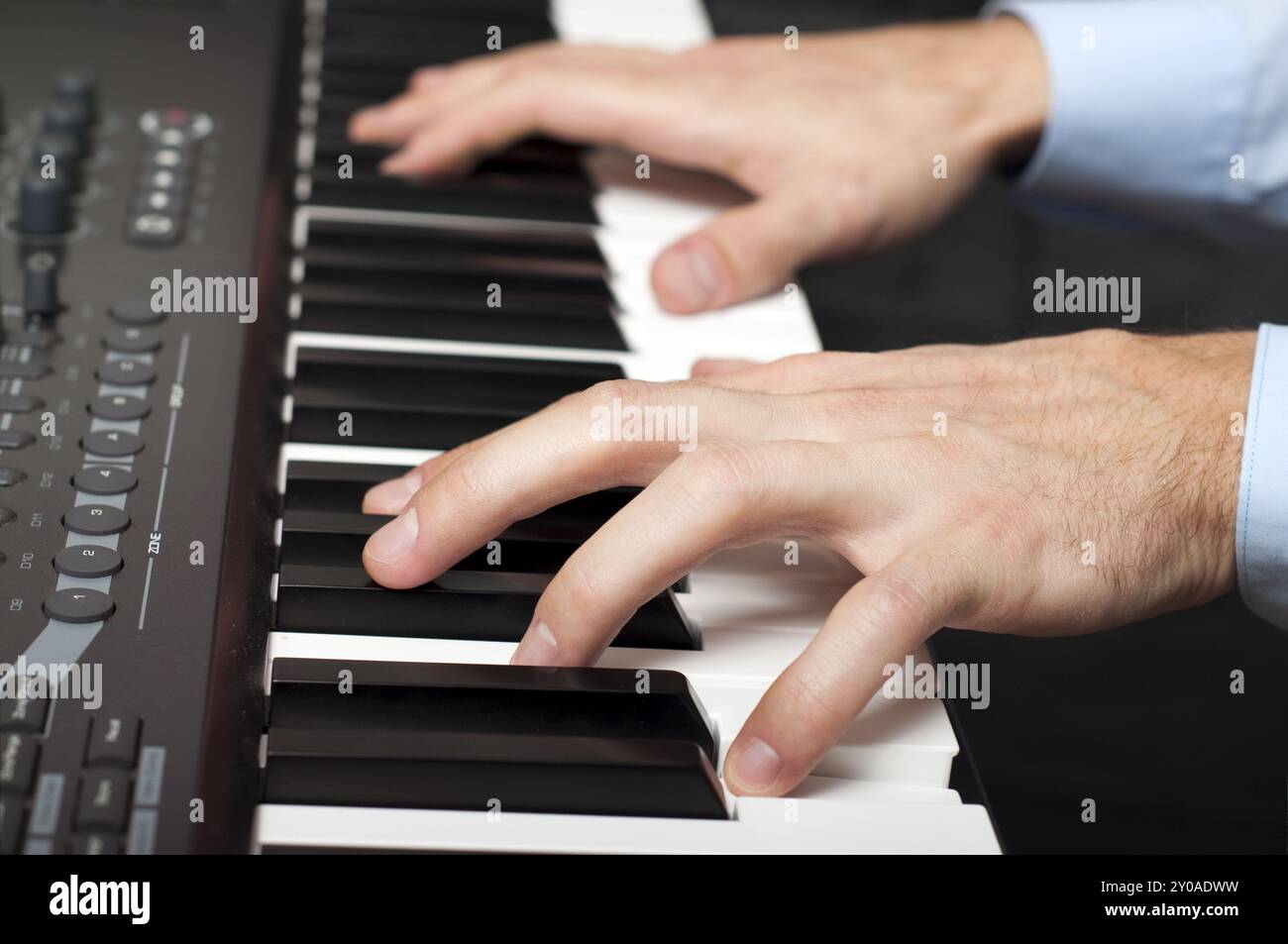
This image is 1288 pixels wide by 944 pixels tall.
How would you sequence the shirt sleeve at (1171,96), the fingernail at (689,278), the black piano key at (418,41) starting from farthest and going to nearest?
the black piano key at (418,41), the shirt sleeve at (1171,96), the fingernail at (689,278)

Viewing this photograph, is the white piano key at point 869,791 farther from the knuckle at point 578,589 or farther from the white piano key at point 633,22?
the white piano key at point 633,22

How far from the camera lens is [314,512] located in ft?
2.82

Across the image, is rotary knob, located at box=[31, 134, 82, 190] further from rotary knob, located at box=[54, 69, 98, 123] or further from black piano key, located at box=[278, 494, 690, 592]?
black piano key, located at box=[278, 494, 690, 592]

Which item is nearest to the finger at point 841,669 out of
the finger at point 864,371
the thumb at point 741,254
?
the finger at point 864,371

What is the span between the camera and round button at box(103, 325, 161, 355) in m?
0.95

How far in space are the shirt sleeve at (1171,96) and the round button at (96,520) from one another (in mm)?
1063

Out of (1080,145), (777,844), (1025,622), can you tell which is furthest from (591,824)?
(1080,145)

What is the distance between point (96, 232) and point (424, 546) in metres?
0.49

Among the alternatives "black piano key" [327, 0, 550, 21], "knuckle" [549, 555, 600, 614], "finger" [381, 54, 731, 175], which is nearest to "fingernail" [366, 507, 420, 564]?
"knuckle" [549, 555, 600, 614]

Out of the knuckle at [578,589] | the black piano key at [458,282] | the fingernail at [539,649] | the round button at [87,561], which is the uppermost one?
the black piano key at [458,282]

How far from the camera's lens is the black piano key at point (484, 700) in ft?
2.29

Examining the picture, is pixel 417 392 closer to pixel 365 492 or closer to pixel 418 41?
pixel 365 492

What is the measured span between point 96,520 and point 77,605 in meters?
0.08
